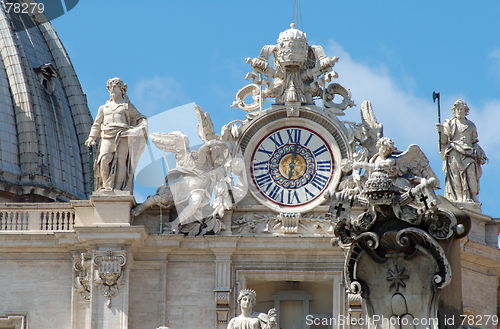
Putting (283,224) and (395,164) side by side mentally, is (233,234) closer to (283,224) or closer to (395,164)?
(283,224)

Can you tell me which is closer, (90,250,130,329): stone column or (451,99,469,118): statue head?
(90,250,130,329): stone column

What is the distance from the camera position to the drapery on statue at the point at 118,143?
35.5 meters

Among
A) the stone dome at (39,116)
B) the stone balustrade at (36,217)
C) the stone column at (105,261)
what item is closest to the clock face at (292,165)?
the stone column at (105,261)

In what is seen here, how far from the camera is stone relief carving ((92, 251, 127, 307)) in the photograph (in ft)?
113

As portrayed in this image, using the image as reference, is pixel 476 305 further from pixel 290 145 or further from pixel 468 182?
pixel 290 145

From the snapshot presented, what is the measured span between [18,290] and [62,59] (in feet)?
146

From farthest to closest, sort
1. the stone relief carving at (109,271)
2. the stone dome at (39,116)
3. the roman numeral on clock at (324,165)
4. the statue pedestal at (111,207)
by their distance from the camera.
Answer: the stone dome at (39,116) < the roman numeral on clock at (324,165) < the statue pedestal at (111,207) < the stone relief carving at (109,271)

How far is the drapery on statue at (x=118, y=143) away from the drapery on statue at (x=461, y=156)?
721 centimetres

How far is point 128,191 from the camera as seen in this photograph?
1389 inches

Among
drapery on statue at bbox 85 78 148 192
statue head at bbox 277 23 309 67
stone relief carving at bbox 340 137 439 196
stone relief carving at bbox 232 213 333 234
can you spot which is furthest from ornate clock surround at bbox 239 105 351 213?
drapery on statue at bbox 85 78 148 192

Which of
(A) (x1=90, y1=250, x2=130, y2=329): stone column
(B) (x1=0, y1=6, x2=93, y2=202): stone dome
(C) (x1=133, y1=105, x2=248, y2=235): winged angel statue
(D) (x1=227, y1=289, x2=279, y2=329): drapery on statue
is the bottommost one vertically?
(D) (x1=227, y1=289, x2=279, y2=329): drapery on statue

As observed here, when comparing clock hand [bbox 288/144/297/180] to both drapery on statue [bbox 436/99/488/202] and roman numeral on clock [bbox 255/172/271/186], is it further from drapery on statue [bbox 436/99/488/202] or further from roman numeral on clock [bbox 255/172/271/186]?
drapery on statue [bbox 436/99/488/202]

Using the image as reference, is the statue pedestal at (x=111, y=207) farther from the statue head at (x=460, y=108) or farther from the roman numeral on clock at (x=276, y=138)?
the statue head at (x=460, y=108)

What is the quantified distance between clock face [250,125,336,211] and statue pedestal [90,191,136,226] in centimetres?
312
